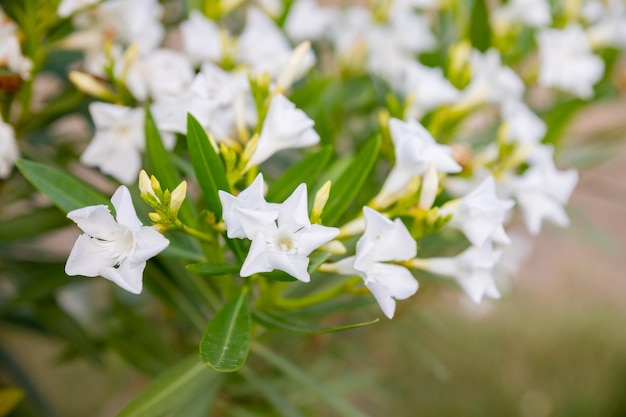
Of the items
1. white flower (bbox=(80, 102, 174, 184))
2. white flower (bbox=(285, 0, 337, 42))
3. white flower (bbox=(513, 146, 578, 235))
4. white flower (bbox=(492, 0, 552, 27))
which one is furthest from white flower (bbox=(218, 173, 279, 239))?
white flower (bbox=(492, 0, 552, 27))

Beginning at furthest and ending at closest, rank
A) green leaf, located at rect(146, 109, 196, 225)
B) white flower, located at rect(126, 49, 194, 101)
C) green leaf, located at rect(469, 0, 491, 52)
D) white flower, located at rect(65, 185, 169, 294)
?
green leaf, located at rect(469, 0, 491, 52), white flower, located at rect(126, 49, 194, 101), green leaf, located at rect(146, 109, 196, 225), white flower, located at rect(65, 185, 169, 294)

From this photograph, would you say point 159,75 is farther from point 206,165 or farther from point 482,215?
point 482,215

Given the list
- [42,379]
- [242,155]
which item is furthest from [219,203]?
[42,379]

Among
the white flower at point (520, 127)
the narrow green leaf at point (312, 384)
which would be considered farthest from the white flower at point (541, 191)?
the narrow green leaf at point (312, 384)

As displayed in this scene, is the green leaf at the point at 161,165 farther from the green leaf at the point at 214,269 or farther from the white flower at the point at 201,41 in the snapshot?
the white flower at the point at 201,41

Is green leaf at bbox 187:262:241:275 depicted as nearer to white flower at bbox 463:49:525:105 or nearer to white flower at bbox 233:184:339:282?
white flower at bbox 233:184:339:282

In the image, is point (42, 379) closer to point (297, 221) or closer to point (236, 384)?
point (236, 384)
